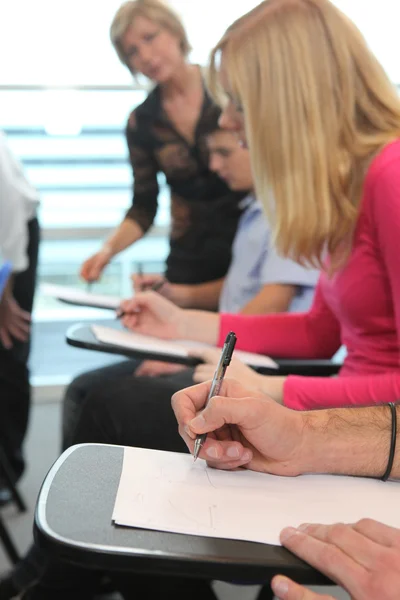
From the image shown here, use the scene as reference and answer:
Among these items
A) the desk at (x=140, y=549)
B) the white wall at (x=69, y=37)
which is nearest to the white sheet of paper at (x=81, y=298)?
the desk at (x=140, y=549)

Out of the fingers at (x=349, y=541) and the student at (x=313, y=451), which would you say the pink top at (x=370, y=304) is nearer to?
the student at (x=313, y=451)

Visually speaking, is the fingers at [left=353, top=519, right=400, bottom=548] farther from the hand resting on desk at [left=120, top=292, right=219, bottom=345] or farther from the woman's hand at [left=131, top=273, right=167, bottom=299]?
the woman's hand at [left=131, top=273, right=167, bottom=299]

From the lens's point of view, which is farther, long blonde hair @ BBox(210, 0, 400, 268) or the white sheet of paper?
the white sheet of paper

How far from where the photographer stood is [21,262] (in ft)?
6.65

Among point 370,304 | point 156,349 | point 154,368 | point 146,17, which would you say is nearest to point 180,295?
point 154,368

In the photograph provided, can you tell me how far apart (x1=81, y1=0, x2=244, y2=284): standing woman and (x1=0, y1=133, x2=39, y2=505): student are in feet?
0.67

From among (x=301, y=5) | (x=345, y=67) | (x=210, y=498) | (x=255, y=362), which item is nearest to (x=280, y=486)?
(x=210, y=498)

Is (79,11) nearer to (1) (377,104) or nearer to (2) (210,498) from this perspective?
(1) (377,104)

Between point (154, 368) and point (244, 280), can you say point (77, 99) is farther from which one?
point (154, 368)

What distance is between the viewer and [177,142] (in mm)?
2105

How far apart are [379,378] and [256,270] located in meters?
0.69

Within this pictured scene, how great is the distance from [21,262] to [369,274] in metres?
1.20

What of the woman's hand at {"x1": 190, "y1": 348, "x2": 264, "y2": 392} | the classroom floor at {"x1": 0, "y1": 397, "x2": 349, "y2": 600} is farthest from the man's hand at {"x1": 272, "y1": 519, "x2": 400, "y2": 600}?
the classroom floor at {"x1": 0, "y1": 397, "x2": 349, "y2": 600}

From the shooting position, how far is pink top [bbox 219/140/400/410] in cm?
105
